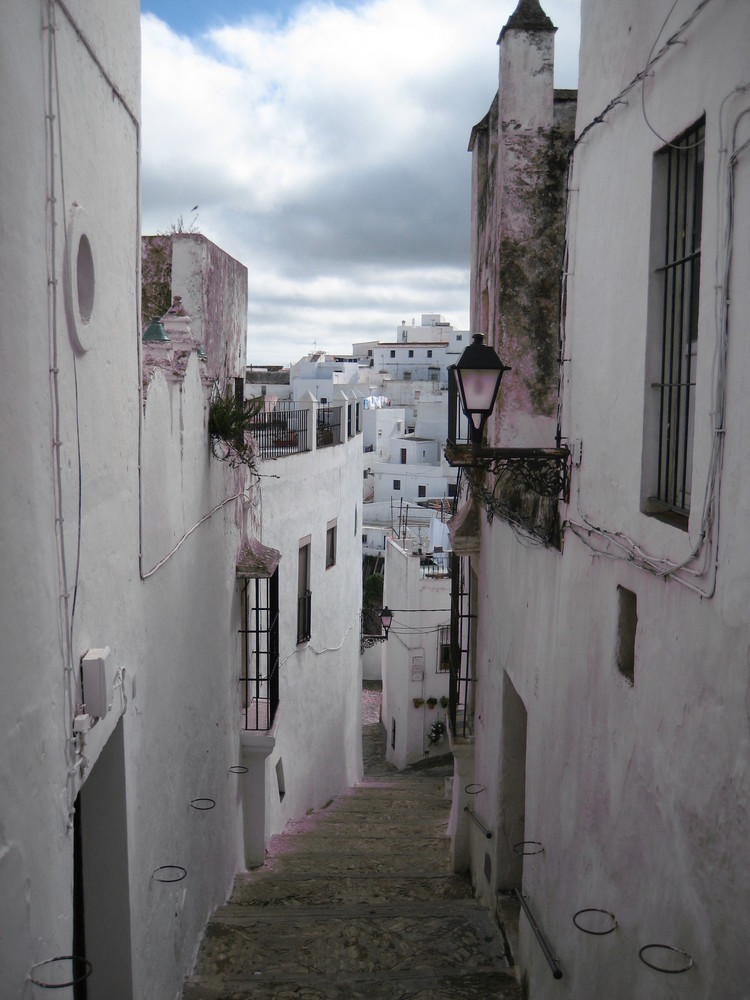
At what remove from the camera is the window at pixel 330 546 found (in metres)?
15.2

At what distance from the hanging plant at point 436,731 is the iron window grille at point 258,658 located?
1133 centimetres

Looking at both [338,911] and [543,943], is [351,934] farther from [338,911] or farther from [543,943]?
[543,943]

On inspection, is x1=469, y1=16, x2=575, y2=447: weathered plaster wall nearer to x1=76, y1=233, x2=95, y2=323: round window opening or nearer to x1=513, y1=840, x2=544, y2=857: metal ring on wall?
x1=513, y1=840, x2=544, y2=857: metal ring on wall

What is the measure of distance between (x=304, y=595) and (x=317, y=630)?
50.0 inches

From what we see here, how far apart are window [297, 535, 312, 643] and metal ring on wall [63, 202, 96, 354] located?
365 inches

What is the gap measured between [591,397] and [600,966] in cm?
304

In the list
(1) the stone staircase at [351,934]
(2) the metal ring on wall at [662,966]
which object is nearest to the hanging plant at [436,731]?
(1) the stone staircase at [351,934]

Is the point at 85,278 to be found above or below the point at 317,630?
above

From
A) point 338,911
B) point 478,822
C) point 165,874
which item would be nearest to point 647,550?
point 165,874

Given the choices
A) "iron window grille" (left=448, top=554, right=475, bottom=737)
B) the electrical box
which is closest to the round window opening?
the electrical box

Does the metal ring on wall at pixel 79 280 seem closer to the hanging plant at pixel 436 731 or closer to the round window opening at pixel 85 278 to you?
the round window opening at pixel 85 278

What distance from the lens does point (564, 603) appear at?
5.89m

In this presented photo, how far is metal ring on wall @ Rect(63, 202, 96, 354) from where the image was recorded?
3.86m

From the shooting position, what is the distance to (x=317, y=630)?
14.7 metres
